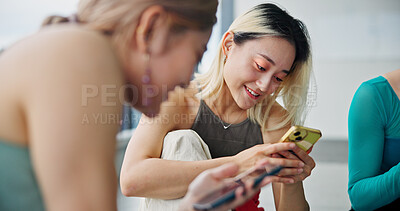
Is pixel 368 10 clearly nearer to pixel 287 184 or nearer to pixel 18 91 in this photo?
pixel 287 184

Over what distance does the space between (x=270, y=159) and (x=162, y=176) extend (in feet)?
0.60

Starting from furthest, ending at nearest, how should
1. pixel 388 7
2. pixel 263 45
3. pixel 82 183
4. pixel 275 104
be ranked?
pixel 388 7, pixel 275 104, pixel 263 45, pixel 82 183

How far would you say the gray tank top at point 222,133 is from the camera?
731 millimetres

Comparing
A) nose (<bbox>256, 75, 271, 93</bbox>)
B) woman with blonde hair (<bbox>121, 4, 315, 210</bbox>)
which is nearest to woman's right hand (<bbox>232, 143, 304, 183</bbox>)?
woman with blonde hair (<bbox>121, 4, 315, 210</bbox>)

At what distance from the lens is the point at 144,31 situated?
39 cm

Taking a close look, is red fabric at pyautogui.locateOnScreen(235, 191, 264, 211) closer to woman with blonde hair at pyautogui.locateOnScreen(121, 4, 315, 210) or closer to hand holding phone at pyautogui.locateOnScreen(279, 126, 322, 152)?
woman with blonde hair at pyautogui.locateOnScreen(121, 4, 315, 210)

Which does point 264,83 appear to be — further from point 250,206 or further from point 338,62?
point 338,62

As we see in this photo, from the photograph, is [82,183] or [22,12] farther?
[22,12]

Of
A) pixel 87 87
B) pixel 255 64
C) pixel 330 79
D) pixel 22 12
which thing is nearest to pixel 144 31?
pixel 87 87

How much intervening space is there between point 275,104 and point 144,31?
439 millimetres

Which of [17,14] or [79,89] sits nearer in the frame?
[79,89]

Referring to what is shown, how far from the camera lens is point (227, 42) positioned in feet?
2.29

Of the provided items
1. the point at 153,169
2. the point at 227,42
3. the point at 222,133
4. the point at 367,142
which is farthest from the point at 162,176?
the point at 367,142

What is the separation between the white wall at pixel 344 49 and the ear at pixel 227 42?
32 centimetres
